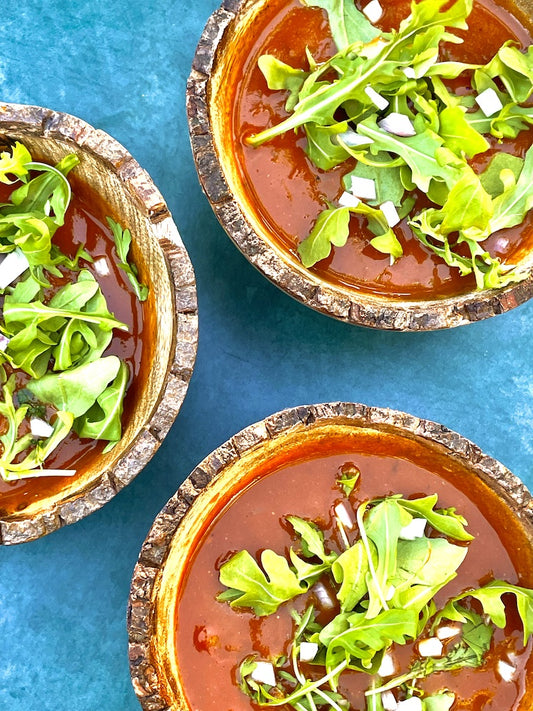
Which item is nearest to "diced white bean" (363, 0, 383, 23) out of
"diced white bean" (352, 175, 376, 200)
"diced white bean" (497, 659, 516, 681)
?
"diced white bean" (352, 175, 376, 200)

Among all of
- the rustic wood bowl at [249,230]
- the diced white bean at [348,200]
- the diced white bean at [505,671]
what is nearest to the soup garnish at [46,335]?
the rustic wood bowl at [249,230]

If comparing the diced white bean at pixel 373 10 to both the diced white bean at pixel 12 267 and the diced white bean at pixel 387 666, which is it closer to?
the diced white bean at pixel 12 267

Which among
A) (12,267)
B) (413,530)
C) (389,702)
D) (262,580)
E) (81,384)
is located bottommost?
(389,702)

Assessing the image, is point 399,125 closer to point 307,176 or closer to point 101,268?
point 307,176

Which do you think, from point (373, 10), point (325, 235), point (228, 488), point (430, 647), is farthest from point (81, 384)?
point (373, 10)

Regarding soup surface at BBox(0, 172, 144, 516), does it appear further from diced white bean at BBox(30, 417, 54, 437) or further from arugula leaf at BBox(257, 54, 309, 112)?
arugula leaf at BBox(257, 54, 309, 112)

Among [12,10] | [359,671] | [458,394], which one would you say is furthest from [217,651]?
[12,10]

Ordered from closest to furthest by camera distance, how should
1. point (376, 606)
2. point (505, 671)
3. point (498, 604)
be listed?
point (376, 606), point (498, 604), point (505, 671)
